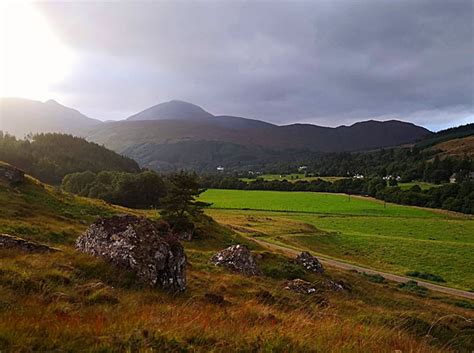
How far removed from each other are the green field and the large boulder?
40989mm

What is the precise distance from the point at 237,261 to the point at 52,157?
15986 cm

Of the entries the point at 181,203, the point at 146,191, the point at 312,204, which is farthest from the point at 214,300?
the point at 312,204

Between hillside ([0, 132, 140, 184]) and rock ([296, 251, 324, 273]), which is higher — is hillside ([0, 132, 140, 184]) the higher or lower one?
the higher one

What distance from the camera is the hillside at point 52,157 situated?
138750 millimetres

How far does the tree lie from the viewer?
44.9 meters

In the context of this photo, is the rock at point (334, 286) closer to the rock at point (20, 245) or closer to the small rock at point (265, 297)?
the small rock at point (265, 297)

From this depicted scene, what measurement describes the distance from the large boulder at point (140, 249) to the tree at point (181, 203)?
30.0 metres

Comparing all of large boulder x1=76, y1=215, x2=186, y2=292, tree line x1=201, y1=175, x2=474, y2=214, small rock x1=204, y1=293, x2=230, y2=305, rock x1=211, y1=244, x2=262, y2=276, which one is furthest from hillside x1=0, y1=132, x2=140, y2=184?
small rock x1=204, y1=293, x2=230, y2=305

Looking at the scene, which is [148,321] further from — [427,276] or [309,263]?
[427,276]

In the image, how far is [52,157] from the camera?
16250 centimetres

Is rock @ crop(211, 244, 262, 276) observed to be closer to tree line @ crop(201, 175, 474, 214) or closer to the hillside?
tree line @ crop(201, 175, 474, 214)

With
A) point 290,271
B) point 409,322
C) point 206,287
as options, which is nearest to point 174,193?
point 290,271

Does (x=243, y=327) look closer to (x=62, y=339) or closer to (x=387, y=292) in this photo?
(x=62, y=339)

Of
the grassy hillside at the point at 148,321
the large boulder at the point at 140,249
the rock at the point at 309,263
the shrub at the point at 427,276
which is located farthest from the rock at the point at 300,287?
the shrub at the point at 427,276
